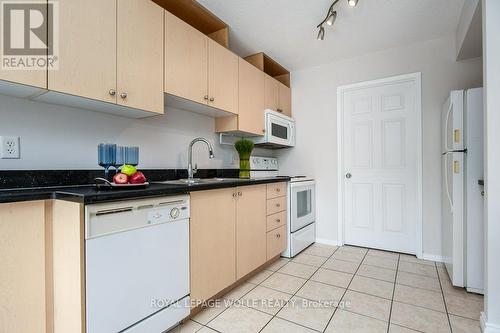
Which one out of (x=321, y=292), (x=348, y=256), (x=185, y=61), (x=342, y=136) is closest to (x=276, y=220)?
(x=321, y=292)

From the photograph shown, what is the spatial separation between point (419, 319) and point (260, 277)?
1185 millimetres

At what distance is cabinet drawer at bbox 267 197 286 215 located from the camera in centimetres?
239

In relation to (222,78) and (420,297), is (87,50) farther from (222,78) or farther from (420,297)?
(420,297)

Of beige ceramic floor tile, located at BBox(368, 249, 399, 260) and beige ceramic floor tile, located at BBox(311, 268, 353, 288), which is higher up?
beige ceramic floor tile, located at BBox(311, 268, 353, 288)

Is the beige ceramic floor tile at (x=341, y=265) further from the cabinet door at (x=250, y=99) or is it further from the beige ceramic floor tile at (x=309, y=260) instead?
the cabinet door at (x=250, y=99)

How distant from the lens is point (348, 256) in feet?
9.03

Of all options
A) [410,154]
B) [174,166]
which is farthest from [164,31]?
[410,154]

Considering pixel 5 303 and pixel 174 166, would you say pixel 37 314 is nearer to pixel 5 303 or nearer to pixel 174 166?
pixel 5 303

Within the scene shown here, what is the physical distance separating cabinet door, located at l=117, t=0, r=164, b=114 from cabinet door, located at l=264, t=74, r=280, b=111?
1.47 m

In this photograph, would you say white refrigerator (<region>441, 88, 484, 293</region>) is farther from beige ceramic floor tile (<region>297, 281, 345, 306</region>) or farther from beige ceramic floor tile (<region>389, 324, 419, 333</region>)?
beige ceramic floor tile (<region>297, 281, 345, 306</region>)

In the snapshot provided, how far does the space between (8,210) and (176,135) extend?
131 cm

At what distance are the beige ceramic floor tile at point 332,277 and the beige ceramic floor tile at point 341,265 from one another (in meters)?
0.09

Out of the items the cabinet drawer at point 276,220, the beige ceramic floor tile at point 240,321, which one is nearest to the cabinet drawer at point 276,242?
the cabinet drawer at point 276,220

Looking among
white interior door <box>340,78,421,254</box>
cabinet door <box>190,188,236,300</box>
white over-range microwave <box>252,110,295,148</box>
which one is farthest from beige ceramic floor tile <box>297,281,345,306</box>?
white over-range microwave <box>252,110,295,148</box>
